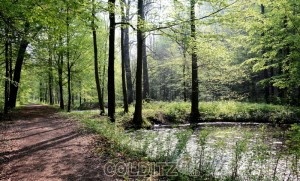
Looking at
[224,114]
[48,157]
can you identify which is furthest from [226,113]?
[48,157]

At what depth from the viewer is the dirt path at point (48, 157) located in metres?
5.37

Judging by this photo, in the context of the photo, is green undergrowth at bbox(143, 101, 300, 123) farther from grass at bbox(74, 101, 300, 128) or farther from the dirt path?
the dirt path

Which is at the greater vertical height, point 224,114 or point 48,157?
point 224,114

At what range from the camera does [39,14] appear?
7.86 metres

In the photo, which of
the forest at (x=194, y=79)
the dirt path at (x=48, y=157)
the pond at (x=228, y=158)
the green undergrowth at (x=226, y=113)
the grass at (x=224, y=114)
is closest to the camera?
the pond at (x=228, y=158)

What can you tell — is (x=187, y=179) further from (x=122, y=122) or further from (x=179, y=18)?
(x=122, y=122)

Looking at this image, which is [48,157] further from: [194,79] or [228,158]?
[194,79]

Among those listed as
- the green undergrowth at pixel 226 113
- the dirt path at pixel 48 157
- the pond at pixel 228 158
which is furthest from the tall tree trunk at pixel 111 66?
the pond at pixel 228 158

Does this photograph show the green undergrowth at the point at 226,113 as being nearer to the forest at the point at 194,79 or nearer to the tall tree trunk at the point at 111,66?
the forest at the point at 194,79

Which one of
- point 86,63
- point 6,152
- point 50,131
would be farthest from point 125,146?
point 86,63

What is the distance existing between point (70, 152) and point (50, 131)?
3801mm

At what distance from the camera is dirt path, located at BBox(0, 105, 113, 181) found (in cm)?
537

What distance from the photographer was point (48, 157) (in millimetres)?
6613

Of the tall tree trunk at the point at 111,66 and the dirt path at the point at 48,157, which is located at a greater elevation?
the tall tree trunk at the point at 111,66
